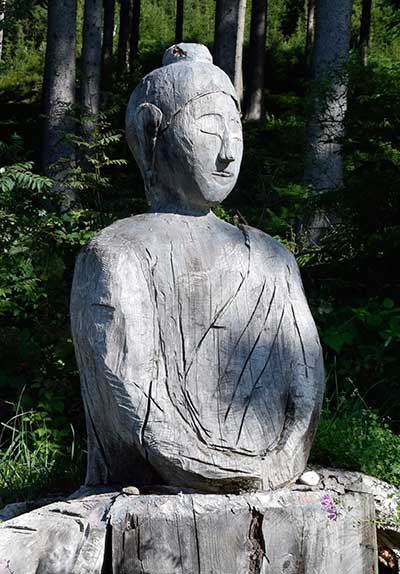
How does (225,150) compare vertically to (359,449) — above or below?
above

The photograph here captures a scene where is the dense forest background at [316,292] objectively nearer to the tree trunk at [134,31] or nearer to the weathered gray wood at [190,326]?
the weathered gray wood at [190,326]

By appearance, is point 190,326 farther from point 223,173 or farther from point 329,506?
point 329,506

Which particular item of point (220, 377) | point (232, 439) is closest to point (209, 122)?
point (220, 377)

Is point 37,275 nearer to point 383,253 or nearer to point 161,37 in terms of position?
point 383,253

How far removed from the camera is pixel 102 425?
3322 mm

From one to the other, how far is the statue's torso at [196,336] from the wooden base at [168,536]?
0.53 feet

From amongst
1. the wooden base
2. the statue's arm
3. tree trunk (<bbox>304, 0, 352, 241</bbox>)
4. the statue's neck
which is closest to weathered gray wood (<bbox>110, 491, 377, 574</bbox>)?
the wooden base

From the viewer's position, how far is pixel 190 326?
3.40 meters

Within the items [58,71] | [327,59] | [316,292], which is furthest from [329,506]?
[58,71]

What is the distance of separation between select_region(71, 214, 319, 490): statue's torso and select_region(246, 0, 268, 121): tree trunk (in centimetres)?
1470

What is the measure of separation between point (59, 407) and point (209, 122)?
9.54 feet

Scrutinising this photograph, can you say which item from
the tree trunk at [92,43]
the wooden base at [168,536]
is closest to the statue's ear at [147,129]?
the wooden base at [168,536]

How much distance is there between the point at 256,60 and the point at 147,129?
1487cm

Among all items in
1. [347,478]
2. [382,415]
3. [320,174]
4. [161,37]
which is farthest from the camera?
[161,37]
